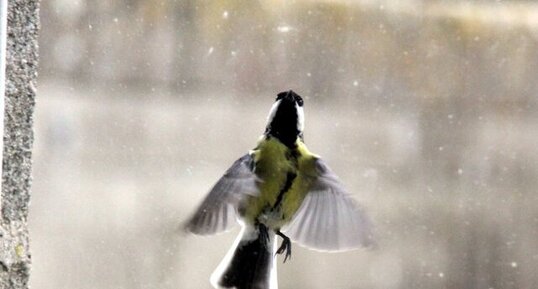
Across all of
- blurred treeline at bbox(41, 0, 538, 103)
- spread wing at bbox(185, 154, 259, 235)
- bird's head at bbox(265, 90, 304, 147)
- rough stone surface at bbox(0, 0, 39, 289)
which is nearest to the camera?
rough stone surface at bbox(0, 0, 39, 289)

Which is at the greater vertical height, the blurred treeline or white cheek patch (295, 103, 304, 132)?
the blurred treeline

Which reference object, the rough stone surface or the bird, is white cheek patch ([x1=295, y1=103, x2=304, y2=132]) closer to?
the bird

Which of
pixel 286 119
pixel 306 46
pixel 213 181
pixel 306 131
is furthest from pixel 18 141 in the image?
pixel 306 46

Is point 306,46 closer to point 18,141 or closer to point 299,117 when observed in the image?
point 299,117

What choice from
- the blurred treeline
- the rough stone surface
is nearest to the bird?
the rough stone surface

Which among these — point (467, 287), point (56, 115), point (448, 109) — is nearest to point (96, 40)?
point (56, 115)

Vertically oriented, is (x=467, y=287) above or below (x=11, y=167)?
below

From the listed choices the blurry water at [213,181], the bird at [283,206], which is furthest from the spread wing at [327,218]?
the blurry water at [213,181]

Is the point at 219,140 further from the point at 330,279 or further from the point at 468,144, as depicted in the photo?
the point at 468,144
